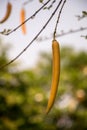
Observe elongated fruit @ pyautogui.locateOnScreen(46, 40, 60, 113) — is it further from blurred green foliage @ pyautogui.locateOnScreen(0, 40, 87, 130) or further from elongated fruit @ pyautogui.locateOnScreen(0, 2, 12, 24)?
blurred green foliage @ pyautogui.locateOnScreen(0, 40, 87, 130)

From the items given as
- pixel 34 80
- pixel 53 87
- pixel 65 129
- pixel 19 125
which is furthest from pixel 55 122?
pixel 53 87

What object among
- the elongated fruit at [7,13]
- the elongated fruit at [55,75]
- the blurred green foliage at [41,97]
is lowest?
the blurred green foliage at [41,97]

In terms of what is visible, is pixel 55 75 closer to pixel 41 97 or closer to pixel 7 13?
pixel 7 13

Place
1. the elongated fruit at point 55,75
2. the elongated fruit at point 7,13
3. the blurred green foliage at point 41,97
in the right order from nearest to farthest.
A: 1. the elongated fruit at point 55,75
2. the elongated fruit at point 7,13
3. the blurred green foliage at point 41,97

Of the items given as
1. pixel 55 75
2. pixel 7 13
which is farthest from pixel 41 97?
pixel 55 75

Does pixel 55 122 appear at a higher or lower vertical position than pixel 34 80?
lower

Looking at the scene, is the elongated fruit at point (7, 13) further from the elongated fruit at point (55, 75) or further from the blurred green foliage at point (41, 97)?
the blurred green foliage at point (41, 97)

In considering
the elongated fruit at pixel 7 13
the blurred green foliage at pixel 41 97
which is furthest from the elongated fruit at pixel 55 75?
the blurred green foliage at pixel 41 97

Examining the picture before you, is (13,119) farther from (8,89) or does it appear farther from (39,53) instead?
(39,53)
